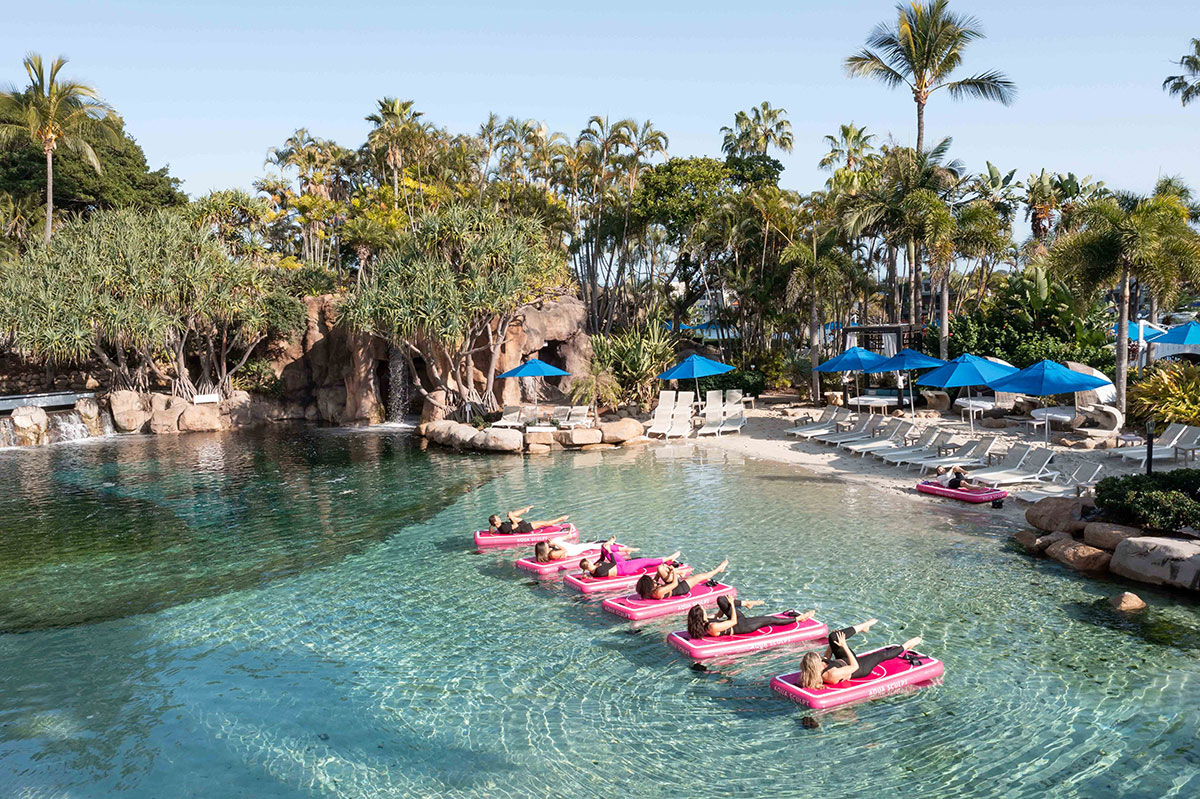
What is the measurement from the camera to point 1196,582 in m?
10.1

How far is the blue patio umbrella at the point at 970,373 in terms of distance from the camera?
18.8 metres

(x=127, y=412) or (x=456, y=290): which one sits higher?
(x=456, y=290)

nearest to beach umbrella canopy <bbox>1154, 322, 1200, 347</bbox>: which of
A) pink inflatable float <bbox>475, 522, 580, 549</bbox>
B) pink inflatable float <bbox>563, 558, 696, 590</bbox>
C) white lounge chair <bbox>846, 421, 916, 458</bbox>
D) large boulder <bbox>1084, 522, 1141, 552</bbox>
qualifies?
white lounge chair <bbox>846, 421, 916, 458</bbox>

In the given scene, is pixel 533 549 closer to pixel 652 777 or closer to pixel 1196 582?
pixel 652 777

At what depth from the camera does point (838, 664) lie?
794 centimetres

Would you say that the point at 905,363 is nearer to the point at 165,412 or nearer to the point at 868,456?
the point at 868,456

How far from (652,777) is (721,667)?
2164mm

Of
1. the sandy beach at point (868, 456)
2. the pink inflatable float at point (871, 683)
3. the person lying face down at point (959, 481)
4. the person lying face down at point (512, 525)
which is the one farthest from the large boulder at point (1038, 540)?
the person lying face down at point (512, 525)

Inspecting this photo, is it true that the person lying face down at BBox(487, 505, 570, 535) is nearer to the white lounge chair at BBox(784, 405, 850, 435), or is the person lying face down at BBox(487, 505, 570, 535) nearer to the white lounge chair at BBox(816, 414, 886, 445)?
the white lounge chair at BBox(816, 414, 886, 445)

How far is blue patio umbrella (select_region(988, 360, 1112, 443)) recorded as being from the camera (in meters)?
16.7

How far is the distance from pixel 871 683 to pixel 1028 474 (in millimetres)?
9504

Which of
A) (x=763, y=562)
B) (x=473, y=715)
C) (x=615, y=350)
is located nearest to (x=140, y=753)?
(x=473, y=715)

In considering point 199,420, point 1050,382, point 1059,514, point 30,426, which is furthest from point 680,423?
point 30,426

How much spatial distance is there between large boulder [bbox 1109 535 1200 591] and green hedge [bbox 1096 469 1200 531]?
356 millimetres
